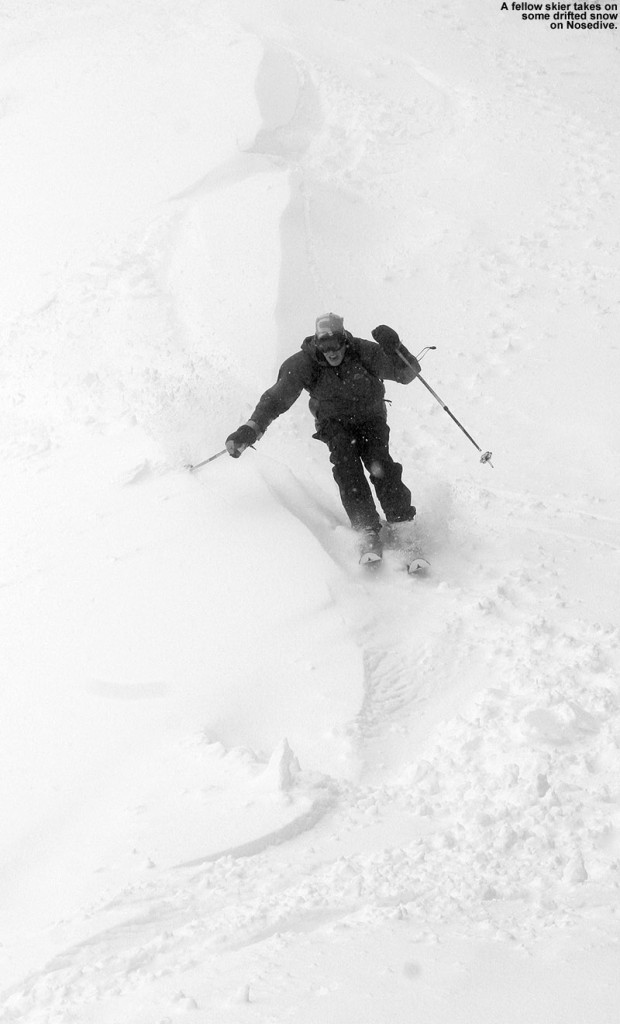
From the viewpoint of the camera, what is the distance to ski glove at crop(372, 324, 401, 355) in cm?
610

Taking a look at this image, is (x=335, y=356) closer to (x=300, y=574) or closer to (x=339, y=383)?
(x=339, y=383)

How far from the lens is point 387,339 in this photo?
611 centimetres

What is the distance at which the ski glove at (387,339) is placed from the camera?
240 inches

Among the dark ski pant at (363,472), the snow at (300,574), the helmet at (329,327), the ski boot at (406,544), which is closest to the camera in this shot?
the snow at (300,574)

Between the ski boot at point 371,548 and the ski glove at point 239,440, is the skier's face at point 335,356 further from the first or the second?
the ski boot at point 371,548

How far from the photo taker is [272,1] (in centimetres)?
1684

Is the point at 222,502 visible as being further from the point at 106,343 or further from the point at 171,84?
the point at 171,84

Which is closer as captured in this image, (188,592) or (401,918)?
(401,918)

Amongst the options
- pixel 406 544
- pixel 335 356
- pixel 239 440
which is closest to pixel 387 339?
pixel 335 356

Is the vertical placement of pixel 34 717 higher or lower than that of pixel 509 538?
higher

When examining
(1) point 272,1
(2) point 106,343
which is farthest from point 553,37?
(2) point 106,343

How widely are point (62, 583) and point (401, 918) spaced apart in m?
3.21

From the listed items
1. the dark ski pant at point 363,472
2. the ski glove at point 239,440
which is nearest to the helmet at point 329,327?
the dark ski pant at point 363,472

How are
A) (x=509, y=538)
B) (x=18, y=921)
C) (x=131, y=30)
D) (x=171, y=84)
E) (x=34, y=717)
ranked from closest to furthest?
(x=18, y=921) < (x=34, y=717) < (x=509, y=538) < (x=171, y=84) < (x=131, y=30)
